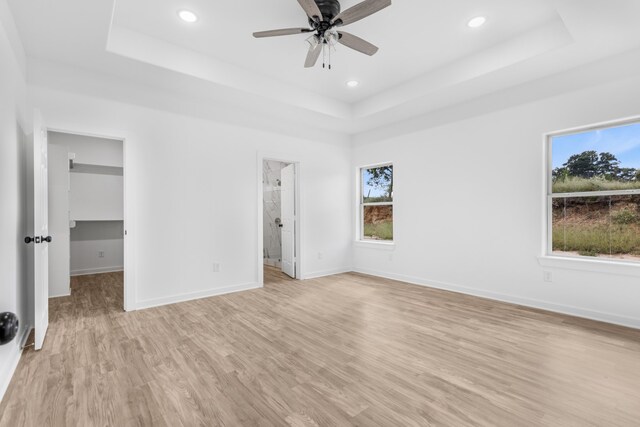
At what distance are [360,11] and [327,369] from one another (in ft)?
9.03

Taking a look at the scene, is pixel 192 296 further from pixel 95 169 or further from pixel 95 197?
pixel 95 169

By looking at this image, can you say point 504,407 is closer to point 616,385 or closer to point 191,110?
point 616,385

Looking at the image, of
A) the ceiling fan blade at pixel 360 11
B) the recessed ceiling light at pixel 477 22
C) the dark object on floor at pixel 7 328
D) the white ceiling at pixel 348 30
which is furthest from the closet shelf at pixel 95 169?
the recessed ceiling light at pixel 477 22

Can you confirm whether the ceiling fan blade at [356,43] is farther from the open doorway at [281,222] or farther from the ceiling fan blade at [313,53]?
the open doorway at [281,222]

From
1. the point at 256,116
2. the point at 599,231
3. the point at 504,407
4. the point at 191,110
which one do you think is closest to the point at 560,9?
the point at 599,231

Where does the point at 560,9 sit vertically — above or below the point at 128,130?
above

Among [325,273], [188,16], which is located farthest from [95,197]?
[325,273]

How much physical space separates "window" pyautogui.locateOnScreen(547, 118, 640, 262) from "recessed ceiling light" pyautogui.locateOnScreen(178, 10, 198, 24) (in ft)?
13.6

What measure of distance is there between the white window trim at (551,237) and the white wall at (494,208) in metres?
0.06

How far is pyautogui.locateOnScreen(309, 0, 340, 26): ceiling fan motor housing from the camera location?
8.46 feet

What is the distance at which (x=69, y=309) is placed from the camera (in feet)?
12.2

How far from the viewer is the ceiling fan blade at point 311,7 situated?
88.5 inches

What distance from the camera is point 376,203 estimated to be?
578 centimetres

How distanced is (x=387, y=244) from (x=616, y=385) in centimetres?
352
